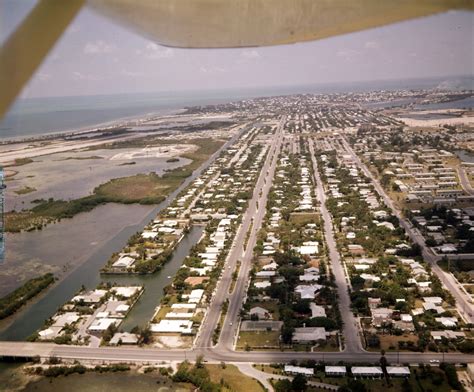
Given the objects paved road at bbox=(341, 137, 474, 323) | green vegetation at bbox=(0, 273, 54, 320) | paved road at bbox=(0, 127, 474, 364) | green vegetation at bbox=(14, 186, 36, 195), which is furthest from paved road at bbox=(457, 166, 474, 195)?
green vegetation at bbox=(14, 186, 36, 195)

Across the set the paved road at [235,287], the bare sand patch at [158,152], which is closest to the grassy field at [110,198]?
the bare sand patch at [158,152]

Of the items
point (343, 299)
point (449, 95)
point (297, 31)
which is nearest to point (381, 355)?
point (343, 299)

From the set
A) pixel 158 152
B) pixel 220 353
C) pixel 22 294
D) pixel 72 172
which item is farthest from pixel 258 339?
pixel 158 152

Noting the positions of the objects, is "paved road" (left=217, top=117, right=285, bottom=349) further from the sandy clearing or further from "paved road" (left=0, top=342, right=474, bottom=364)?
the sandy clearing

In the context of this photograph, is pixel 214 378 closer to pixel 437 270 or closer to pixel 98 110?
pixel 437 270

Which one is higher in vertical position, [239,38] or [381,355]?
[239,38]

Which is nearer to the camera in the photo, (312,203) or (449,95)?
(312,203)

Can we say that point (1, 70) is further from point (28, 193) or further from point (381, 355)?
point (28, 193)

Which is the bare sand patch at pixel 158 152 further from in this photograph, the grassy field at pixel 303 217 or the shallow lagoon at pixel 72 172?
the grassy field at pixel 303 217
